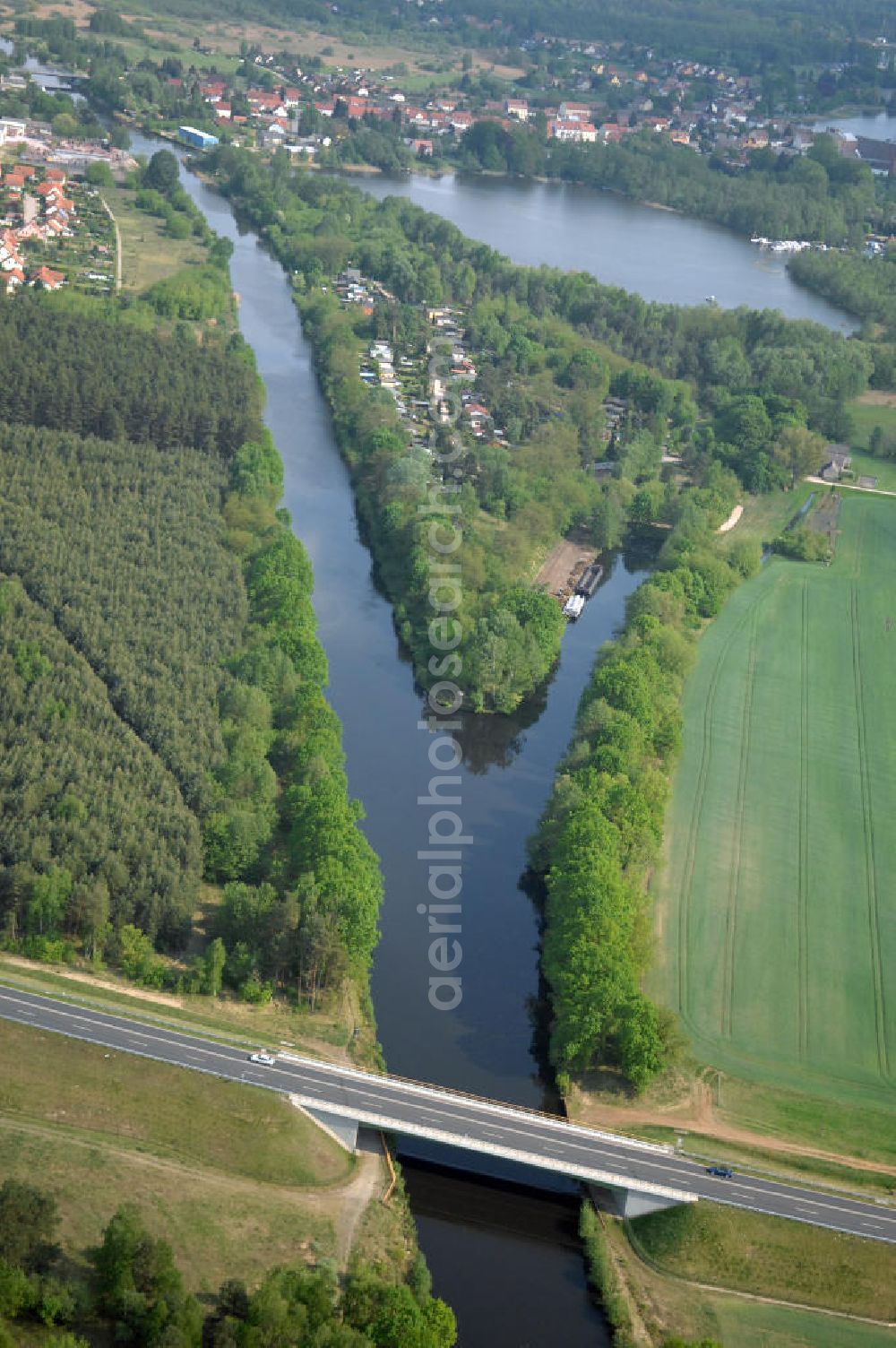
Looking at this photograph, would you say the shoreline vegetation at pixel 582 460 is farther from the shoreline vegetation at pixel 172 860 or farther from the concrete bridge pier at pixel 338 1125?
the concrete bridge pier at pixel 338 1125

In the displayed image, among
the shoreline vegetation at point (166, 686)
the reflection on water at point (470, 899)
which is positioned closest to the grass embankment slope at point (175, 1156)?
the reflection on water at point (470, 899)

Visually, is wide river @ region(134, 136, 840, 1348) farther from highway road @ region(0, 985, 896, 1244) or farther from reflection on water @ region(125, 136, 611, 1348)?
highway road @ region(0, 985, 896, 1244)

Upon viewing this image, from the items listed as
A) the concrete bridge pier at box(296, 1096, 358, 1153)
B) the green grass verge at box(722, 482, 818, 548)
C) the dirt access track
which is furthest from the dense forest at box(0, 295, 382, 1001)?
the green grass verge at box(722, 482, 818, 548)

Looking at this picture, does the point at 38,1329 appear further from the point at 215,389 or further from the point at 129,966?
the point at 215,389

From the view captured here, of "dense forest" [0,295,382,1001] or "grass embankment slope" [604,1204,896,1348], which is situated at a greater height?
"dense forest" [0,295,382,1001]

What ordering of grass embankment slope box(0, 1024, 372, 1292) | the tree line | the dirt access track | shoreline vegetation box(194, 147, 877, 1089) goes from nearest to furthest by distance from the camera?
grass embankment slope box(0, 1024, 372, 1292)
shoreline vegetation box(194, 147, 877, 1089)
the dirt access track
the tree line

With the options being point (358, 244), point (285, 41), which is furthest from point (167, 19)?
point (358, 244)
